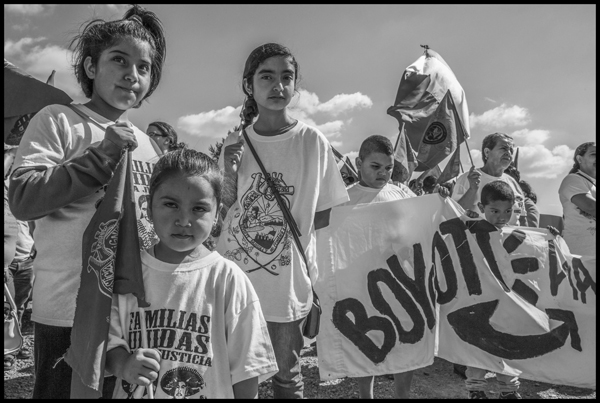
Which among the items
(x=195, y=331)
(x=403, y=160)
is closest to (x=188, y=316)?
(x=195, y=331)

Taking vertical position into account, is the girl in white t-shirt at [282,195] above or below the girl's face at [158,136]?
below

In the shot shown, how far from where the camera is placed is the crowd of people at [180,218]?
61.3 inches

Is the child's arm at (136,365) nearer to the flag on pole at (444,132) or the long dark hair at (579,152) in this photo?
the long dark hair at (579,152)

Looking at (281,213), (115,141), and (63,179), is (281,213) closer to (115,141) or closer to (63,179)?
(115,141)

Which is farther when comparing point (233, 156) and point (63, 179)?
point (233, 156)

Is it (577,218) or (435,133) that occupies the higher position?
(435,133)

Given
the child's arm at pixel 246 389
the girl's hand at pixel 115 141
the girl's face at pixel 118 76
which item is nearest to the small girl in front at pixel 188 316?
the child's arm at pixel 246 389

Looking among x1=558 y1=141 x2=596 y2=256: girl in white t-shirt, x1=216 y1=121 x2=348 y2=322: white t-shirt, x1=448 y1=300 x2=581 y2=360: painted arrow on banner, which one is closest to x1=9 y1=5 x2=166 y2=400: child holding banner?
x1=216 y1=121 x2=348 y2=322: white t-shirt

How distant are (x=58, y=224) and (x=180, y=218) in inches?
17.5

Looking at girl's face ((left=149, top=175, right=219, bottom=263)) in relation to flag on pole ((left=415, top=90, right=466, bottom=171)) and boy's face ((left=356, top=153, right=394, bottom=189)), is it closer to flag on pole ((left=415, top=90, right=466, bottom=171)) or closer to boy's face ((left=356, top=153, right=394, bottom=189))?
boy's face ((left=356, top=153, right=394, bottom=189))

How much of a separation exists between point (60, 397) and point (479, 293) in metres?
2.93

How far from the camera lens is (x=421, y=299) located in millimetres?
3408

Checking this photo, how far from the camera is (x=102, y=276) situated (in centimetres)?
150

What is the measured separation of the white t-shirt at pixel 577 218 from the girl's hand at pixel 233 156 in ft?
11.9
